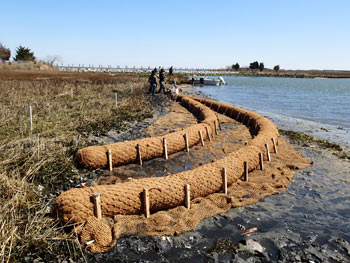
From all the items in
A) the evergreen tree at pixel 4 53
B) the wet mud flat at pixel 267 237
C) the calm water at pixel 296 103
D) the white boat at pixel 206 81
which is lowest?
the wet mud flat at pixel 267 237

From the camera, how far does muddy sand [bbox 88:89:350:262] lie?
4.80 meters

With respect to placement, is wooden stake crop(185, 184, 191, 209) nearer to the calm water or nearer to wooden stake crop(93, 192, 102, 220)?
wooden stake crop(93, 192, 102, 220)

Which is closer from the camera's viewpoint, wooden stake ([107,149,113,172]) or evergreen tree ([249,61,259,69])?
wooden stake ([107,149,113,172])

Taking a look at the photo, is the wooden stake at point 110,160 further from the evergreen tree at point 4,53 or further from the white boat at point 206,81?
the evergreen tree at point 4,53

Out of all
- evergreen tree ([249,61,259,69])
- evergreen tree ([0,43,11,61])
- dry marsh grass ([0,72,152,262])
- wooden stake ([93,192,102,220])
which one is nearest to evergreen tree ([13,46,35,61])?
evergreen tree ([0,43,11,61])

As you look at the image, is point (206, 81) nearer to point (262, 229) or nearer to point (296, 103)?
point (296, 103)

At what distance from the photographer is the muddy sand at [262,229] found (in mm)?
4805

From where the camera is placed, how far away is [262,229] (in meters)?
5.62

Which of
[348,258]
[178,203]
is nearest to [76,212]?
[178,203]

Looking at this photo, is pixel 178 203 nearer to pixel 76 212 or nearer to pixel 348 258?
pixel 76 212

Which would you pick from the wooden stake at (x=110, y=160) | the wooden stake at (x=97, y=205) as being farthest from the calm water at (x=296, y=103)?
the wooden stake at (x=97, y=205)

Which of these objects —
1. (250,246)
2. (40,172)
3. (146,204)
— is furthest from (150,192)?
(40,172)

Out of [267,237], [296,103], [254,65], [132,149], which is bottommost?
[267,237]

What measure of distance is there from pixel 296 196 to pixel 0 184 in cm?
693
